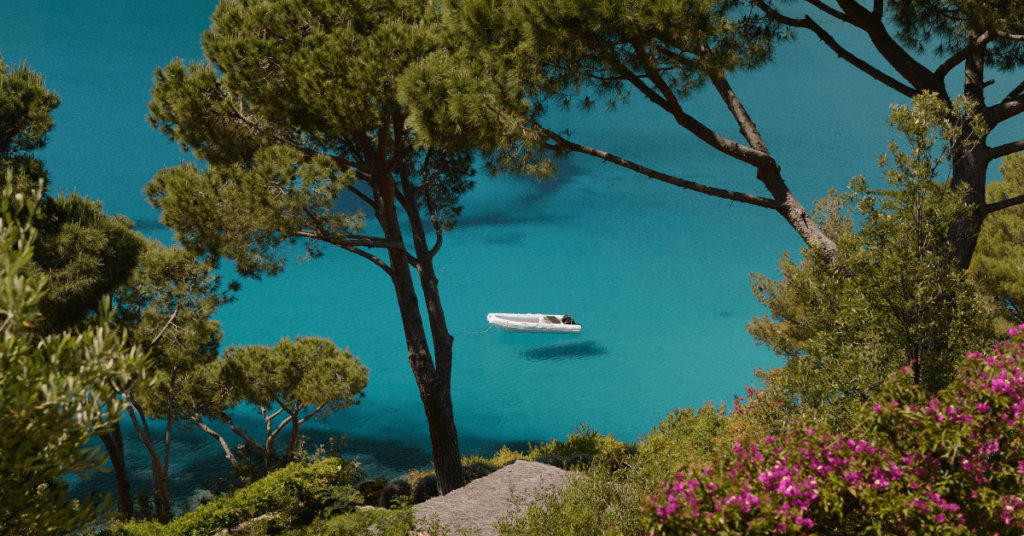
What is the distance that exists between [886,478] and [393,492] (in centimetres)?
665

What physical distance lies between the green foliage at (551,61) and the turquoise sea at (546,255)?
9968 mm

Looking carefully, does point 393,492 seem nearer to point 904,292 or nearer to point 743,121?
point 743,121

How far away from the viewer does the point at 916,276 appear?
3607mm

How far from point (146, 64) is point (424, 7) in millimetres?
28599

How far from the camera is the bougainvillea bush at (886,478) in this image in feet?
8.32

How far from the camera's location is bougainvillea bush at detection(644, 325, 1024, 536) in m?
2.54

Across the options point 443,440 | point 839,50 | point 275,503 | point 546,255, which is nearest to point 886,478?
point 839,50

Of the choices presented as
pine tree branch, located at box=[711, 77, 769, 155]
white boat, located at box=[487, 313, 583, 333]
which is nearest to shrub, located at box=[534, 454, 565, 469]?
pine tree branch, located at box=[711, 77, 769, 155]

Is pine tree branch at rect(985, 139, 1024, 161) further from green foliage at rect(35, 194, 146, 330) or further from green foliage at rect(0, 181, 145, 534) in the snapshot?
green foliage at rect(35, 194, 146, 330)

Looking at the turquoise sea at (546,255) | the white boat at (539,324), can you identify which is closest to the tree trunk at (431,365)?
the turquoise sea at (546,255)

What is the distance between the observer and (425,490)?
8.20 meters

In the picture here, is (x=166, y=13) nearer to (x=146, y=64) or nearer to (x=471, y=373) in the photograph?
(x=146, y=64)

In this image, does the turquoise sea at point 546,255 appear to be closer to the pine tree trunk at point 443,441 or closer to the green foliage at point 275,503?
the pine tree trunk at point 443,441

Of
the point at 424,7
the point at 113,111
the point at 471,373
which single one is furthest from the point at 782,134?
the point at 113,111
